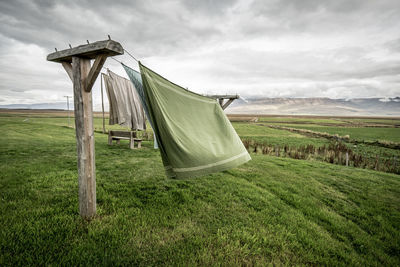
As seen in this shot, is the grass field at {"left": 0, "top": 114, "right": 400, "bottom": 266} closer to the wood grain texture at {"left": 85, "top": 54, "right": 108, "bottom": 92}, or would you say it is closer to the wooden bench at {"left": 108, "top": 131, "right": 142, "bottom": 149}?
the wood grain texture at {"left": 85, "top": 54, "right": 108, "bottom": 92}

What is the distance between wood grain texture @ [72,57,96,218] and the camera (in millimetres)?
2855

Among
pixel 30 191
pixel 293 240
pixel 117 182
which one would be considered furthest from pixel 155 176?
pixel 293 240

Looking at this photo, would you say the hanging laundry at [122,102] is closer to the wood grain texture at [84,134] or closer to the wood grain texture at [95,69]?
the wood grain texture at [84,134]

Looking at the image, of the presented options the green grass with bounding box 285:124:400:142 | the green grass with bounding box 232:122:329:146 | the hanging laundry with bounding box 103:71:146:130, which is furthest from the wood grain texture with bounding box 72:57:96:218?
the green grass with bounding box 285:124:400:142

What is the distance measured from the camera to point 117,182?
16.2 ft

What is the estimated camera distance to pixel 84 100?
2.88 meters

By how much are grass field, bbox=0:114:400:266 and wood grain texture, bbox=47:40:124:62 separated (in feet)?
8.51

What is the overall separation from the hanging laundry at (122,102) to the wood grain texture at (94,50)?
6706 millimetres

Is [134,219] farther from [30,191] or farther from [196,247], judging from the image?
[30,191]

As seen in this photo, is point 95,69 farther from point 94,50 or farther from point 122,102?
point 122,102

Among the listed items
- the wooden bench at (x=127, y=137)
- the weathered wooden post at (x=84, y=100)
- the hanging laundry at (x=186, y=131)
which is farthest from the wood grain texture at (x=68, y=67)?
the wooden bench at (x=127, y=137)

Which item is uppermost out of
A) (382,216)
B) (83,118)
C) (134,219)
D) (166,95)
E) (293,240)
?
(166,95)

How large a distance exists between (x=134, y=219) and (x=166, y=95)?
2.20 metres

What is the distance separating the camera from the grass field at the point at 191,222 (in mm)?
2510
